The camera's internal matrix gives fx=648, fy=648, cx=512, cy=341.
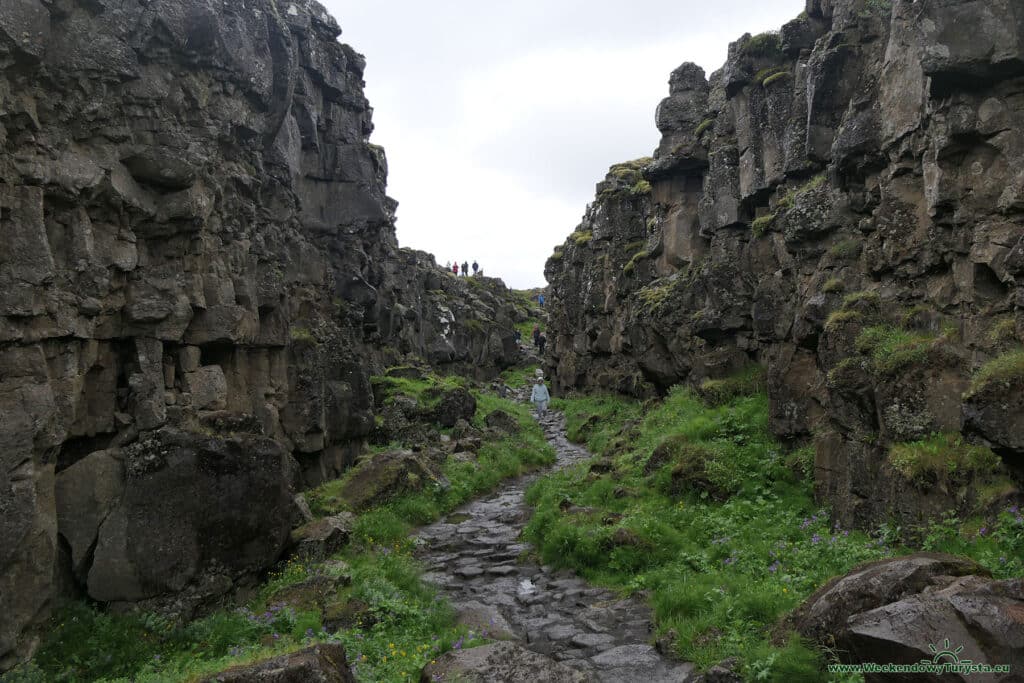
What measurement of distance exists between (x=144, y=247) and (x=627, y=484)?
13143 mm

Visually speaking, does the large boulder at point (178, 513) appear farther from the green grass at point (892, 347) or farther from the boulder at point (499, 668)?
the green grass at point (892, 347)

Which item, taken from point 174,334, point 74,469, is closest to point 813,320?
point 174,334

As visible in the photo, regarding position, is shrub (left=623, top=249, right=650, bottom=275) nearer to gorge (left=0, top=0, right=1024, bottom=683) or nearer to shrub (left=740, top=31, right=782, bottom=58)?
gorge (left=0, top=0, right=1024, bottom=683)

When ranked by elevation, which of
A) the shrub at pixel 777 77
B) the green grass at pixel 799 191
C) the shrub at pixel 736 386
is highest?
the shrub at pixel 777 77

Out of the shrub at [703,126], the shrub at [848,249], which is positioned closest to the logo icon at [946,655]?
the shrub at [848,249]

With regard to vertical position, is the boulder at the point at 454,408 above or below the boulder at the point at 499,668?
above

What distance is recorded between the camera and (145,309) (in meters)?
13.0

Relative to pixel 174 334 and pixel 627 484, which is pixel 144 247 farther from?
pixel 627 484

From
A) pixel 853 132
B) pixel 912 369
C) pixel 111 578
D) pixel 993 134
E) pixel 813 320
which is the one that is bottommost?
pixel 111 578

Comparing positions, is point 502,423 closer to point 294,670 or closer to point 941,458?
point 941,458

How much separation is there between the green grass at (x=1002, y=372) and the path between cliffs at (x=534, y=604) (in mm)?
5813

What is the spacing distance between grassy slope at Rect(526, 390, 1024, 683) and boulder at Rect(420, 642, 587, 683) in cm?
198

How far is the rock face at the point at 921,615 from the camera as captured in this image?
6156 millimetres

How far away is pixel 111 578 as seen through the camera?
1082 cm
